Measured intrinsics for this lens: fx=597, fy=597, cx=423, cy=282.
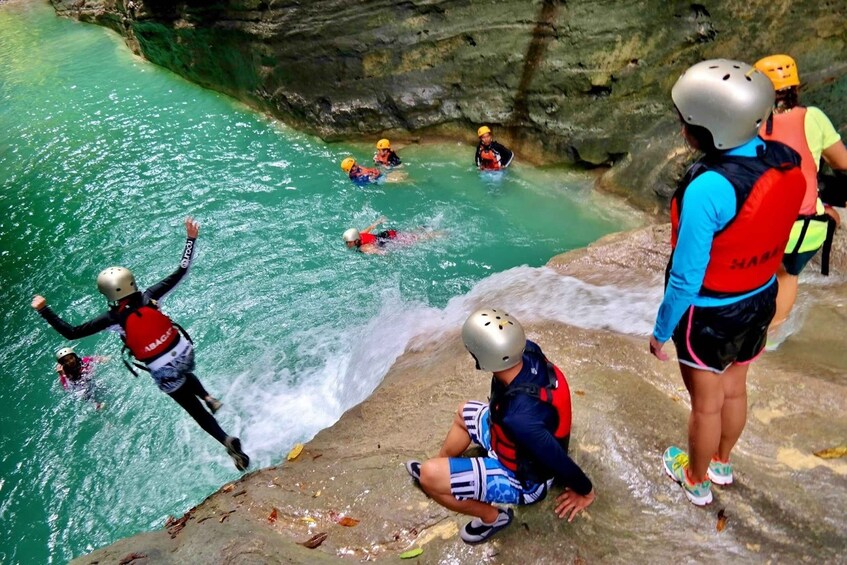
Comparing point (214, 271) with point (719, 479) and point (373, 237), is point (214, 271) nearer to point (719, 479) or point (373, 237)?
point (373, 237)

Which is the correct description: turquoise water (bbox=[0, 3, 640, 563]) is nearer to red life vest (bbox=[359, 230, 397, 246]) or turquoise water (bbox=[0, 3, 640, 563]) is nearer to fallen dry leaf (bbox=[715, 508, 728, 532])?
red life vest (bbox=[359, 230, 397, 246])

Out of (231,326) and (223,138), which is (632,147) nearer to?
(231,326)

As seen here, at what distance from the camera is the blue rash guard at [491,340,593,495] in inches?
103

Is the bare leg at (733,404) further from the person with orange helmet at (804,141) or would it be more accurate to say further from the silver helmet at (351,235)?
the silver helmet at (351,235)

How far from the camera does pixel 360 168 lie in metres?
9.54

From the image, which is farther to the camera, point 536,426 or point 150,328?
point 150,328

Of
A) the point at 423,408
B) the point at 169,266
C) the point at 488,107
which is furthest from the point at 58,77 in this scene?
the point at 423,408

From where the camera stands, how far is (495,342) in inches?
102

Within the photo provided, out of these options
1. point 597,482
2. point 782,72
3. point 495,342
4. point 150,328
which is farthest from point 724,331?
point 150,328

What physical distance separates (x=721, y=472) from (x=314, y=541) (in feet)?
7.43

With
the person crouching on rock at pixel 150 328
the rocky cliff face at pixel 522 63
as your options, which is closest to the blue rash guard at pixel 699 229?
the person crouching on rock at pixel 150 328

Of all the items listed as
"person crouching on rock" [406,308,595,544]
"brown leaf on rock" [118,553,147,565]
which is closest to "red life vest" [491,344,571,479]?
"person crouching on rock" [406,308,595,544]

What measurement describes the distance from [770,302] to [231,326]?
6.24m

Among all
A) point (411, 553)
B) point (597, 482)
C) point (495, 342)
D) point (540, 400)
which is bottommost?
point (411, 553)
